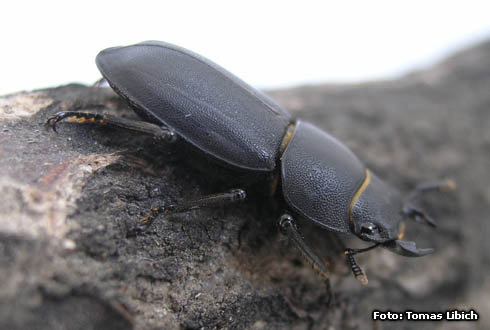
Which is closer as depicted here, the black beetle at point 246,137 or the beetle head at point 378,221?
the black beetle at point 246,137

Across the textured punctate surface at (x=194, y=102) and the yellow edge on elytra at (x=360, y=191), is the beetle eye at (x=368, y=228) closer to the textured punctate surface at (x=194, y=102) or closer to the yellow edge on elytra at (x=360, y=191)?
the yellow edge on elytra at (x=360, y=191)

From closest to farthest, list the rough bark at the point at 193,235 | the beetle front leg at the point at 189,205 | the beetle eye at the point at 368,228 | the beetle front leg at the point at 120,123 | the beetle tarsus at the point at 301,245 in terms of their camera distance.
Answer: the rough bark at the point at 193,235 → the beetle front leg at the point at 189,205 → the beetle front leg at the point at 120,123 → the beetle tarsus at the point at 301,245 → the beetle eye at the point at 368,228

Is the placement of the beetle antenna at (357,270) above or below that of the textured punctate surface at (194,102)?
below

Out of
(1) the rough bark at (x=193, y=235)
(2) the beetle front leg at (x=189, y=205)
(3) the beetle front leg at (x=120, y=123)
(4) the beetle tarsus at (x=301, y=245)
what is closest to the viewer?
(1) the rough bark at (x=193, y=235)

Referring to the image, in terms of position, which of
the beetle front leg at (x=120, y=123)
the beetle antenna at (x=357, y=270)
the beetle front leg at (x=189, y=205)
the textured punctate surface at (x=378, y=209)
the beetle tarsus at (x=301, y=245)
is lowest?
the beetle antenna at (x=357, y=270)

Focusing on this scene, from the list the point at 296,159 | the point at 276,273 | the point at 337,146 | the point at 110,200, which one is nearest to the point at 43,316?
the point at 110,200

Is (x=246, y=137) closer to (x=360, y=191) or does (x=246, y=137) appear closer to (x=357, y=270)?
(x=360, y=191)

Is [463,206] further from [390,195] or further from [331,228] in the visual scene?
[331,228]

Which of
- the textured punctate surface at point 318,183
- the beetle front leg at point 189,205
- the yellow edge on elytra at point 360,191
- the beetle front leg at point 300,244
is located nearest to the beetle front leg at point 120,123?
the beetle front leg at point 189,205
